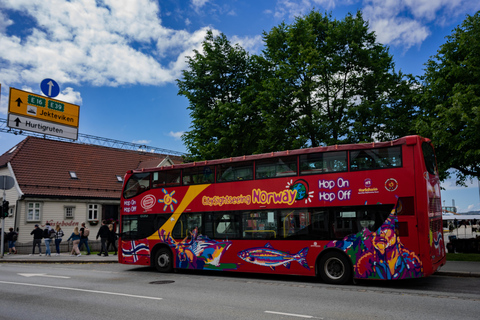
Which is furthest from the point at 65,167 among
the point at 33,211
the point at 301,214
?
the point at 301,214

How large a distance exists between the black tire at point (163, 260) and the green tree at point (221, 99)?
8.74 metres

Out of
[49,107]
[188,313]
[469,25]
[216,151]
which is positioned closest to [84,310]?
[188,313]

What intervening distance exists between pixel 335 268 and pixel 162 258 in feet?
22.4

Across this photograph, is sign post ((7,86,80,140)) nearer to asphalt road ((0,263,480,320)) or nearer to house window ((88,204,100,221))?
asphalt road ((0,263,480,320))

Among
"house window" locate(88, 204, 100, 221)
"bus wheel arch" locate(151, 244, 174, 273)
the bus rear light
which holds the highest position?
"house window" locate(88, 204, 100, 221)

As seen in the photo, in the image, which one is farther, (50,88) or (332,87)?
(50,88)

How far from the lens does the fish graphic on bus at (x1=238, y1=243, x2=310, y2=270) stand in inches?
477

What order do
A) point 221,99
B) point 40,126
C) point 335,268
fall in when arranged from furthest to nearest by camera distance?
point 221,99
point 40,126
point 335,268

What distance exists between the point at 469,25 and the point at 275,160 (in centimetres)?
1319

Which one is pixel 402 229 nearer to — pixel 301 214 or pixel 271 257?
pixel 301 214

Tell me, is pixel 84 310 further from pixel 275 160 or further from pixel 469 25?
pixel 469 25

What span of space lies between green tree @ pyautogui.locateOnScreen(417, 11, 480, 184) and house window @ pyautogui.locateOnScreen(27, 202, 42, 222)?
29.5m

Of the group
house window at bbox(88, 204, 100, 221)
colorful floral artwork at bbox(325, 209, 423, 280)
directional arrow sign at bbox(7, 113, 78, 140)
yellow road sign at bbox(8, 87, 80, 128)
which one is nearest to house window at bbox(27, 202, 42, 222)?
house window at bbox(88, 204, 100, 221)

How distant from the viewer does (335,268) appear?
458 inches
